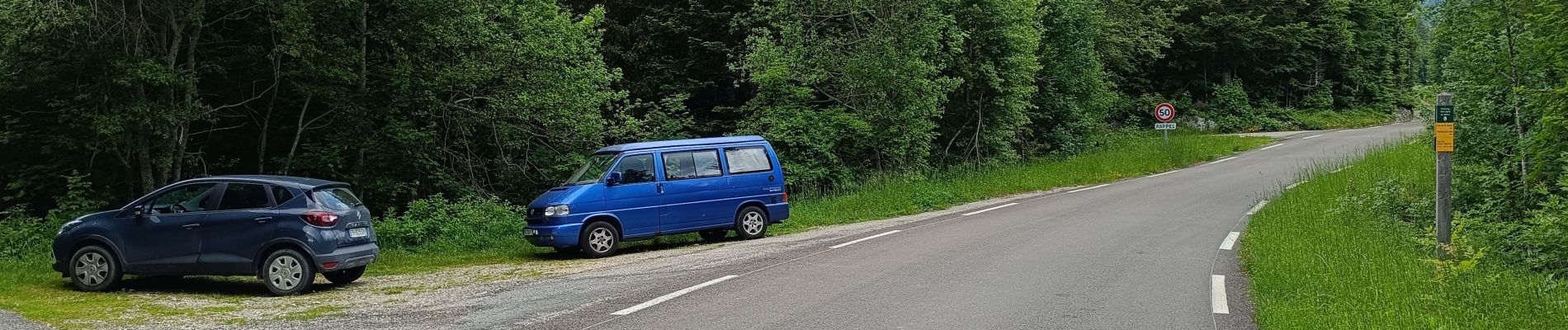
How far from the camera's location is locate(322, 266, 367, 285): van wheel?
37.4 feet

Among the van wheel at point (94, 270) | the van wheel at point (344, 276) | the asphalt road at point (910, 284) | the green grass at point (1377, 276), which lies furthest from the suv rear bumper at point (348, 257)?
the green grass at point (1377, 276)

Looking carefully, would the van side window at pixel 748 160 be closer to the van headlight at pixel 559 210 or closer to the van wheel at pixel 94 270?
the van headlight at pixel 559 210

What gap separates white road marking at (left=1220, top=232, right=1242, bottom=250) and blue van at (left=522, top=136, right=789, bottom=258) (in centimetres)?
622

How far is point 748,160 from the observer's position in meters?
15.1

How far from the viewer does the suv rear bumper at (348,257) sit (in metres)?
10.4

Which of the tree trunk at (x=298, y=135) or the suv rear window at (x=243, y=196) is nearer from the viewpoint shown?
the suv rear window at (x=243, y=196)

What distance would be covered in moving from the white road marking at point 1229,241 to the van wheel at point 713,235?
7.00m

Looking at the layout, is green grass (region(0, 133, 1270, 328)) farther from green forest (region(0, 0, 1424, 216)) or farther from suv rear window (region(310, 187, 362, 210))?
green forest (region(0, 0, 1424, 216))

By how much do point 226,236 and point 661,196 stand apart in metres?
5.48

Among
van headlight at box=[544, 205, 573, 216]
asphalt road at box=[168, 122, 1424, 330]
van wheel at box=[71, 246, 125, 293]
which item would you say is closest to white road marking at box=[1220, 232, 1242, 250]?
asphalt road at box=[168, 122, 1424, 330]

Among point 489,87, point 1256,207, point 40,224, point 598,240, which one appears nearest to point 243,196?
point 598,240

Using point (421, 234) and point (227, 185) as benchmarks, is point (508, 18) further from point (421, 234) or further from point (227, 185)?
point (227, 185)

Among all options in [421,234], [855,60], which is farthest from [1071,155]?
[421,234]

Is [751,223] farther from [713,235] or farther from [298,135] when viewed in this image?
[298,135]
